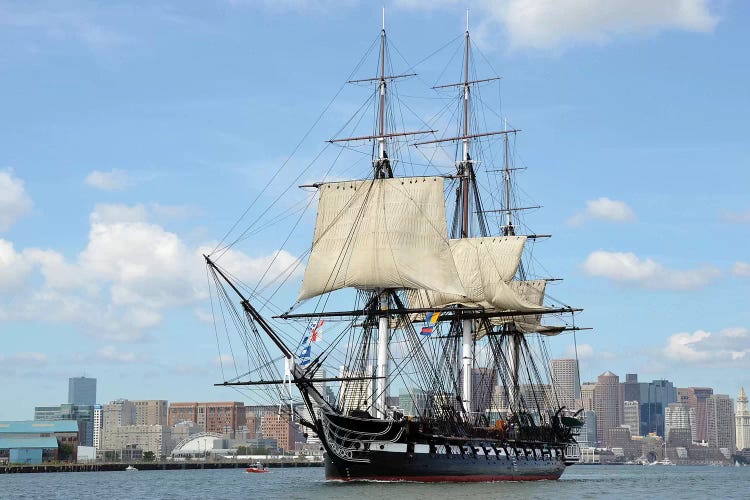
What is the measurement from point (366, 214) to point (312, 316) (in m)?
7.79

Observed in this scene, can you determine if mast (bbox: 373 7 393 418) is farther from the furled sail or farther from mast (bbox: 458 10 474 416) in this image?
the furled sail

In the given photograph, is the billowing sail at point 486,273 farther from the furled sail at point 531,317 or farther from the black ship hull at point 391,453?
the black ship hull at point 391,453

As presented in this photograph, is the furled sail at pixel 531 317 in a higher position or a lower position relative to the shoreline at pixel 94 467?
higher

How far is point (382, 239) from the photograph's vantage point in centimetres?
7869

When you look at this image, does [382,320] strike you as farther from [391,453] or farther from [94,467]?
[94,467]

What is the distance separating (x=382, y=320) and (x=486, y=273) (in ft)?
75.9

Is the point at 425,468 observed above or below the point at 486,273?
below

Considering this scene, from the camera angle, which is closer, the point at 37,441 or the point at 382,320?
the point at 382,320

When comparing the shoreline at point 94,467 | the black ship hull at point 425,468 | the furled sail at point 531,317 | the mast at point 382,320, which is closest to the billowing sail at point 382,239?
the mast at point 382,320

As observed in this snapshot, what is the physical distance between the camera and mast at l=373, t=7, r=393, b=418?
74.5m

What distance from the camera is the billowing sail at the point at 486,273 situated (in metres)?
94.4

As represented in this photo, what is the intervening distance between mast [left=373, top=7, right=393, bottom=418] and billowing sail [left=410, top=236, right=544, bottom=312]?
12.7 metres

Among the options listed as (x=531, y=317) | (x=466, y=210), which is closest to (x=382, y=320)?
(x=466, y=210)

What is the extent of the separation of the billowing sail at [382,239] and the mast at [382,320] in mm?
1239
